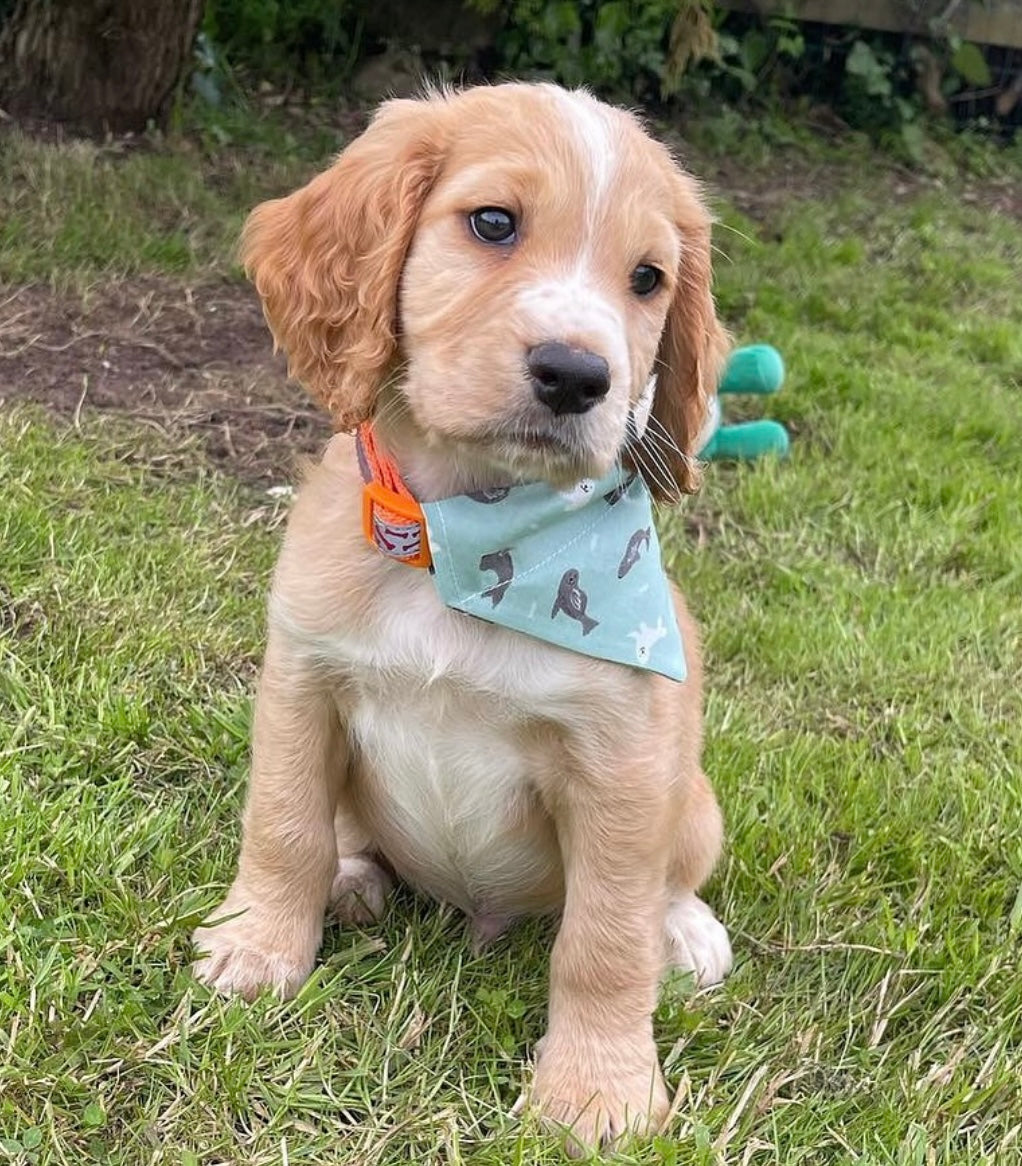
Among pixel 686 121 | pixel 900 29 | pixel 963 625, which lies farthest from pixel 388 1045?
pixel 900 29

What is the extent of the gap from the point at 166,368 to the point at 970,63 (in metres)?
10.0

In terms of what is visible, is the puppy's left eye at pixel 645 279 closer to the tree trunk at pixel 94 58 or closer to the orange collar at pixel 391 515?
the orange collar at pixel 391 515

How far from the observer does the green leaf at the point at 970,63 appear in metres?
12.4

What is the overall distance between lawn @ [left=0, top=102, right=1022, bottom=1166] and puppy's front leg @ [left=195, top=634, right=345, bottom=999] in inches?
3.4

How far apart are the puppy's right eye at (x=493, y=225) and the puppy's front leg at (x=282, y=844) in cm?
90

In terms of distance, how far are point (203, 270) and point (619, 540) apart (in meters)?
4.53

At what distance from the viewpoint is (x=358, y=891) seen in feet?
9.61

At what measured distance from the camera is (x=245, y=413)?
527 centimetres

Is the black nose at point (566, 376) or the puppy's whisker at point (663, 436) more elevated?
the black nose at point (566, 376)

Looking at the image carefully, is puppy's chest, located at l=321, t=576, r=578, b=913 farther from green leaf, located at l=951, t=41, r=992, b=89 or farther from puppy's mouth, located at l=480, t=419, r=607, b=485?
green leaf, located at l=951, t=41, r=992, b=89

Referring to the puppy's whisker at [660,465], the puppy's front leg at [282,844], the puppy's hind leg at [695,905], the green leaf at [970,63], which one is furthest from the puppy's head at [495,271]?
the green leaf at [970,63]

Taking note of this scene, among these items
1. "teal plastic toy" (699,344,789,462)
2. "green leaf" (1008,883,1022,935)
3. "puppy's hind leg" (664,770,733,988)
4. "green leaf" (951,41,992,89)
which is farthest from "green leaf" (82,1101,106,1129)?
"green leaf" (951,41,992,89)

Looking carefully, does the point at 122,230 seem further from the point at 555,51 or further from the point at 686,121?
the point at 686,121

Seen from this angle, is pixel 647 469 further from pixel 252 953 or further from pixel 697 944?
pixel 252 953
